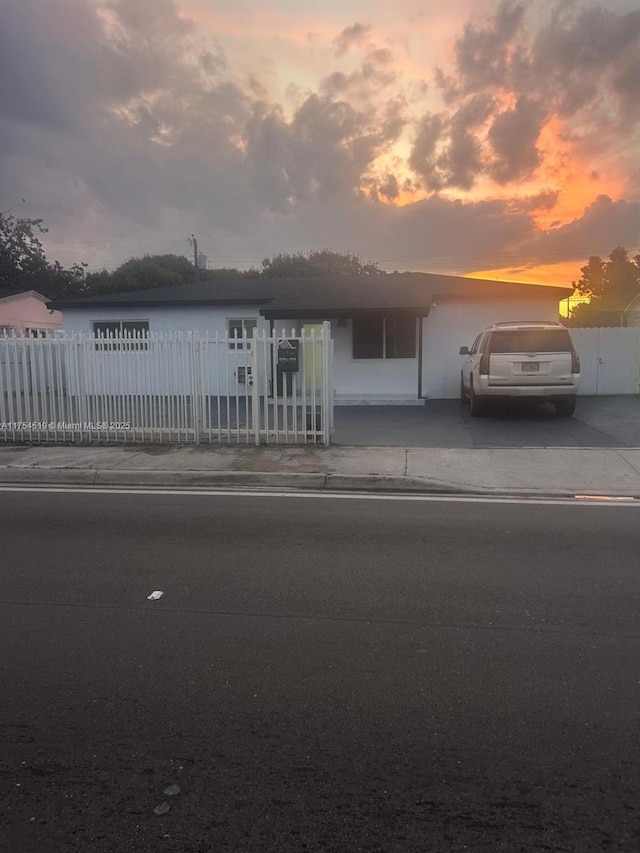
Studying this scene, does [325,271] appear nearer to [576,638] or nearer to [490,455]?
[490,455]

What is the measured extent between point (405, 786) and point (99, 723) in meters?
1.55

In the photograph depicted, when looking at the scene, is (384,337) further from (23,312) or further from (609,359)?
(23,312)

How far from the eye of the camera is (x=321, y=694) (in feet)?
11.3

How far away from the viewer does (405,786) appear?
2.73m

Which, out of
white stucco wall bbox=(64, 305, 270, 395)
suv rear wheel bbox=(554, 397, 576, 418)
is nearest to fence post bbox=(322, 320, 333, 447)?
white stucco wall bbox=(64, 305, 270, 395)

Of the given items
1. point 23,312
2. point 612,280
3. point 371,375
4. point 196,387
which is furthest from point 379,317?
point 612,280

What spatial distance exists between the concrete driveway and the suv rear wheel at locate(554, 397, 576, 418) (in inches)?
6.4

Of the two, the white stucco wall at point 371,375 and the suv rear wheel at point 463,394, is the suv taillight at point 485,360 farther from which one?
the white stucco wall at point 371,375

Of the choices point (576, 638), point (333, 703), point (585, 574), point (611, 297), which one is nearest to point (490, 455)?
point (585, 574)

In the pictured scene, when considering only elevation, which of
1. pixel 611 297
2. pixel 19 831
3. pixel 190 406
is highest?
pixel 611 297

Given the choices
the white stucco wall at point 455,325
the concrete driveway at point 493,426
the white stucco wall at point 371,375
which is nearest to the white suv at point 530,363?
the concrete driveway at point 493,426

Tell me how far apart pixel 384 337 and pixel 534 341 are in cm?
554

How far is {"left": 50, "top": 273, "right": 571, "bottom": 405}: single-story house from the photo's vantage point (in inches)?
666

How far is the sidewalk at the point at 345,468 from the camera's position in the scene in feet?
28.1
